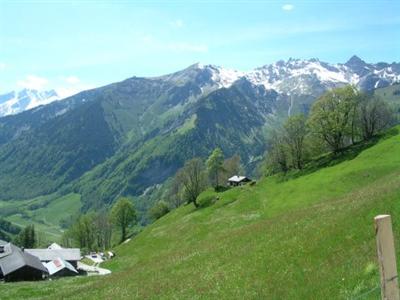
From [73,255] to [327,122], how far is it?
2575 inches

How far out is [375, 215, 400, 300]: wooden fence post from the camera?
399 inches

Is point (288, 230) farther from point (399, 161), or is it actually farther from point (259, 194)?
point (259, 194)

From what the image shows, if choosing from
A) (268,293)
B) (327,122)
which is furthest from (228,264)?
(327,122)

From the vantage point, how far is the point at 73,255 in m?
113

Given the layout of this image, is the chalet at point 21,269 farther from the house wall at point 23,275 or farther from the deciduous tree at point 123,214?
the deciduous tree at point 123,214

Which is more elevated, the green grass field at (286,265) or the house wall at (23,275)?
the green grass field at (286,265)

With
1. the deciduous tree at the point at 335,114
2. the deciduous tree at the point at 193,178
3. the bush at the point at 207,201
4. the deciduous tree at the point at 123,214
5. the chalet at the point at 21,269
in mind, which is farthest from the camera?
the deciduous tree at the point at 123,214

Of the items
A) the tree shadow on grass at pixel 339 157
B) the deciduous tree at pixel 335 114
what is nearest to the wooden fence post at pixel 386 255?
the tree shadow on grass at pixel 339 157

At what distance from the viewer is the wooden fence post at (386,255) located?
1013 centimetres

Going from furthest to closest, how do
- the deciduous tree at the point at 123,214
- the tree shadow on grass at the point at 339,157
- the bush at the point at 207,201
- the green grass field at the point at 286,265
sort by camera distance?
the deciduous tree at the point at 123,214
the bush at the point at 207,201
the tree shadow on grass at the point at 339,157
the green grass field at the point at 286,265

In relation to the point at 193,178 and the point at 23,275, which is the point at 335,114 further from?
the point at 23,275

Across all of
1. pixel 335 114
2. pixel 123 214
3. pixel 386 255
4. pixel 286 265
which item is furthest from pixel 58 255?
pixel 386 255

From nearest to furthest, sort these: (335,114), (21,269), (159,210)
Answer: (21,269)
(335,114)
(159,210)

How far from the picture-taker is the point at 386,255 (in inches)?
407
